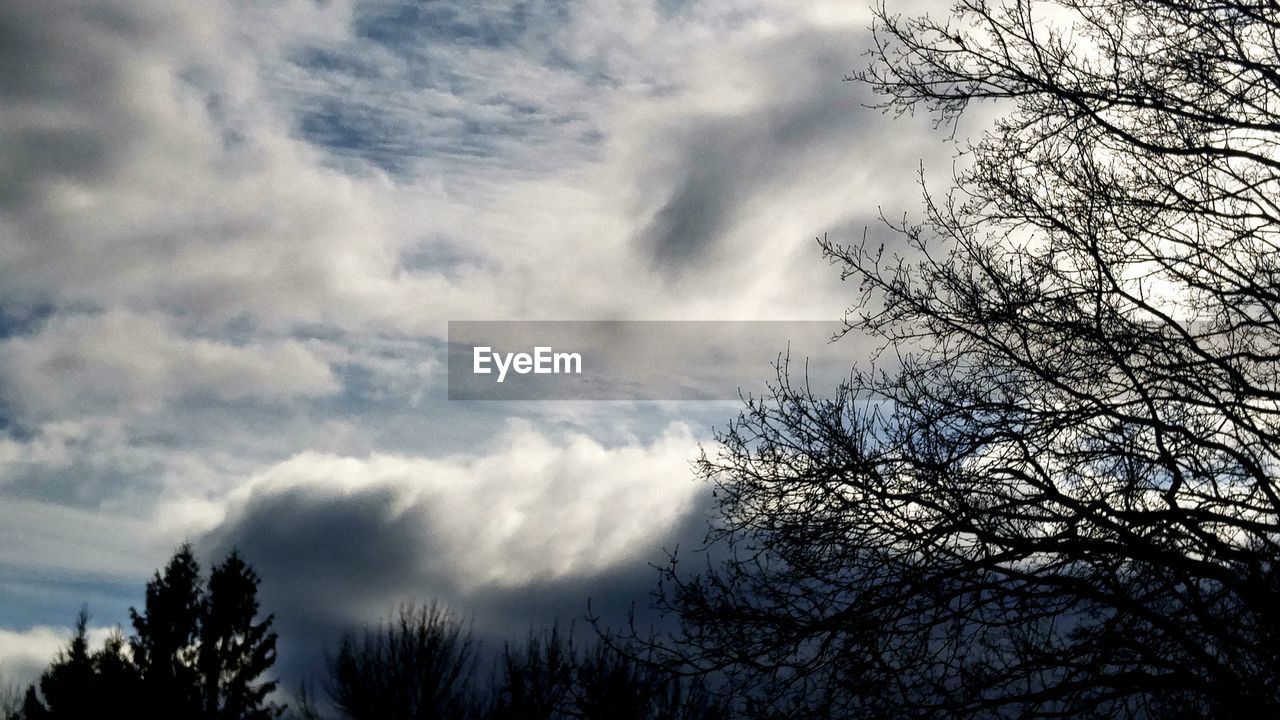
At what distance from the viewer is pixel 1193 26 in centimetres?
764

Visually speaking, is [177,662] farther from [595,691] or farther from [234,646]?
[595,691]

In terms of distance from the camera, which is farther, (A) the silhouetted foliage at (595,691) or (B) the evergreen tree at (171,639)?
(B) the evergreen tree at (171,639)

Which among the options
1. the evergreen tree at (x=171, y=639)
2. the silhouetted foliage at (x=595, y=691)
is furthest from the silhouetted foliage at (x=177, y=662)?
the silhouetted foliage at (x=595, y=691)

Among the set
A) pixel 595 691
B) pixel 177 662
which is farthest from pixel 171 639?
pixel 595 691

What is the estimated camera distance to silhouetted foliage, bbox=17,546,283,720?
37.3 m

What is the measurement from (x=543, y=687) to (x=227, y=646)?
24553 millimetres

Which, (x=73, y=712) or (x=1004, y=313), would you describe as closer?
(x=1004, y=313)

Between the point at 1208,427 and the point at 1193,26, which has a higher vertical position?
the point at 1193,26

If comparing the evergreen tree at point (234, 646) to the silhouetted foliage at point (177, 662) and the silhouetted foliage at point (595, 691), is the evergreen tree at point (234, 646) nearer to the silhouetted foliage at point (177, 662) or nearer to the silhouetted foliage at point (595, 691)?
the silhouetted foliage at point (177, 662)

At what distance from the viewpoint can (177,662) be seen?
39.4 metres

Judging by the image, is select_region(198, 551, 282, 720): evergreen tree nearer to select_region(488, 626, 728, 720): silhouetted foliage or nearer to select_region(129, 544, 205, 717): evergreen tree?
select_region(129, 544, 205, 717): evergreen tree

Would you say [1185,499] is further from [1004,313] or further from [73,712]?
[73,712]

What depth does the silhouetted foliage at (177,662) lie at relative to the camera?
122 feet

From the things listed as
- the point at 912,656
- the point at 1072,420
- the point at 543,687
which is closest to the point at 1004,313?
the point at 1072,420
